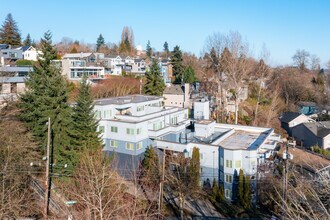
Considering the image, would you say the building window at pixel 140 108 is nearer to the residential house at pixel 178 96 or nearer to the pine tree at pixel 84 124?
the pine tree at pixel 84 124

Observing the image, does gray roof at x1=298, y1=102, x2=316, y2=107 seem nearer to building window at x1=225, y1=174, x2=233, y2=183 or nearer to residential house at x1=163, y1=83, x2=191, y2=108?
residential house at x1=163, y1=83, x2=191, y2=108

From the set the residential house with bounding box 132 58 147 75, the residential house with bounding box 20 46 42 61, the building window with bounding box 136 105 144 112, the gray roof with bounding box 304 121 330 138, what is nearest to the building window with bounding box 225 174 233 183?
the building window with bounding box 136 105 144 112

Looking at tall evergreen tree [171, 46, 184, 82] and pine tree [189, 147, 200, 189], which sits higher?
tall evergreen tree [171, 46, 184, 82]

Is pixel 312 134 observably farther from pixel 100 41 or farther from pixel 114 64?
pixel 100 41

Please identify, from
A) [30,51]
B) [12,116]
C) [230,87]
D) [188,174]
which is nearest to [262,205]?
[188,174]

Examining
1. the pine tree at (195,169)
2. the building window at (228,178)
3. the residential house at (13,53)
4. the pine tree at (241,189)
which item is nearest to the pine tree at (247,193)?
the pine tree at (241,189)

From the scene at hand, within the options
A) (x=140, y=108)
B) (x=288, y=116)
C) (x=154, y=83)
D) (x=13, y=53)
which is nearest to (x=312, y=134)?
(x=288, y=116)
